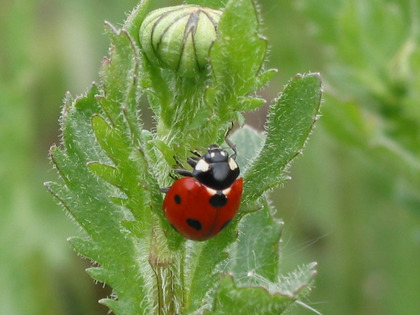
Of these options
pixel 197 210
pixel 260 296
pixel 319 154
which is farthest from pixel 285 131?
pixel 319 154

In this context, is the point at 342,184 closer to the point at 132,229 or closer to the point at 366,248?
the point at 366,248

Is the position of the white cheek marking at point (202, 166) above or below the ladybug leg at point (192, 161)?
below

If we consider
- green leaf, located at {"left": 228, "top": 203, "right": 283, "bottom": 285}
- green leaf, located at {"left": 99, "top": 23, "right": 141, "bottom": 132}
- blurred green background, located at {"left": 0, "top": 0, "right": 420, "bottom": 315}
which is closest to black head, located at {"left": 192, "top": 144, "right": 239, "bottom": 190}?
green leaf, located at {"left": 99, "top": 23, "right": 141, "bottom": 132}

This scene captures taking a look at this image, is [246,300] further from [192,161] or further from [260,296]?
[192,161]

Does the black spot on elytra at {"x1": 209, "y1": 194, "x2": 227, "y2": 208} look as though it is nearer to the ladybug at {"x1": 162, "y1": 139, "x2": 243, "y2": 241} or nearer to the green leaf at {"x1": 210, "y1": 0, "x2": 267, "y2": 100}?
the ladybug at {"x1": 162, "y1": 139, "x2": 243, "y2": 241}

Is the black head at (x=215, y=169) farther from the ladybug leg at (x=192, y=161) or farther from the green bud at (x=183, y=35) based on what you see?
the green bud at (x=183, y=35)

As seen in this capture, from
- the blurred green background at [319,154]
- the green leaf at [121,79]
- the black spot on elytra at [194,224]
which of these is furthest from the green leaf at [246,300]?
the blurred green background at [319,154]

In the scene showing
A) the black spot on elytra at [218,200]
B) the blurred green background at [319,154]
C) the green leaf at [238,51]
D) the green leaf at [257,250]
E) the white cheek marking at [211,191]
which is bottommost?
the blurred green background at [319,154]
